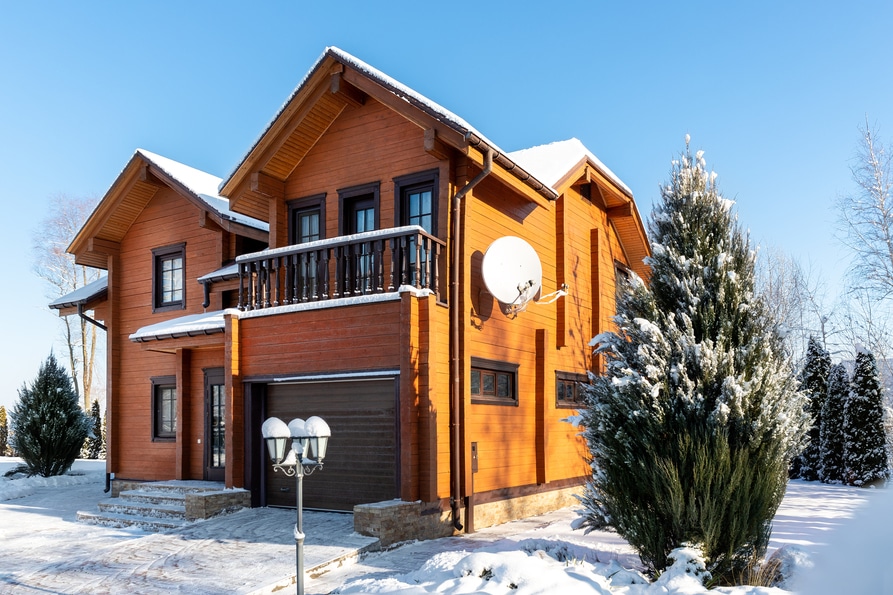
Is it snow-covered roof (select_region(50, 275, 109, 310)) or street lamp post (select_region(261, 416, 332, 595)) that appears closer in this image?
street lamp post (select_region(261, 416, 332, 595))

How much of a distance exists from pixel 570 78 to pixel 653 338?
4.67 m

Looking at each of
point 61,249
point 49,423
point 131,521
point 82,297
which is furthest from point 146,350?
point 61,249

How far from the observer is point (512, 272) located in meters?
10.7

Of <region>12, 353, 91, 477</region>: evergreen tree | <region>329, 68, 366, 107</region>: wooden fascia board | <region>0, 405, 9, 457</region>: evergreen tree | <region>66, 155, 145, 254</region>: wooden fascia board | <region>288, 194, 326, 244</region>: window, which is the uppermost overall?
<region>329, 68, 366, 107</region>: wooden fascia board

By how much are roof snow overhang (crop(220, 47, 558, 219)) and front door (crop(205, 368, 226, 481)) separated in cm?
321

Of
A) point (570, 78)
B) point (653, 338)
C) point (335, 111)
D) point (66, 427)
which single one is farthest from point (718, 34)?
point (66, 427)

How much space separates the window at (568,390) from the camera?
12.9 meters

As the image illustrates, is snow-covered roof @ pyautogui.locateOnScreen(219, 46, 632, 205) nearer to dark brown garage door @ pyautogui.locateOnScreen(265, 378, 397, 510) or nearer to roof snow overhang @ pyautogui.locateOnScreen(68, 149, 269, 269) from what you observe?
roof snow overhang @ pyautogui.locateOnScreen(68, 149, 269, 269)

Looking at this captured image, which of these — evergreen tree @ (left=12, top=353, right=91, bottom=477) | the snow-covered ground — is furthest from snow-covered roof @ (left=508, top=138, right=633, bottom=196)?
evergreen tree @ (left=12, top=353, right=91, bottom=477)

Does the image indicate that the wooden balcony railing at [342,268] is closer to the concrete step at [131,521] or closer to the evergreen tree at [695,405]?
the evergreen tree at [695,405]

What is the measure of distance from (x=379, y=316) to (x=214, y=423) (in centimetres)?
547

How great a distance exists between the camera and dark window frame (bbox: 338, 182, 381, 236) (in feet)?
36.3

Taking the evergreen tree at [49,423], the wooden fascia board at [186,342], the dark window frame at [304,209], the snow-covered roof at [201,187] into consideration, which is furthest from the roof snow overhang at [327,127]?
the evergreen tree at [49,423]

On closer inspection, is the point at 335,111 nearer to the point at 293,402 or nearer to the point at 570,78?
the point at 570,78
